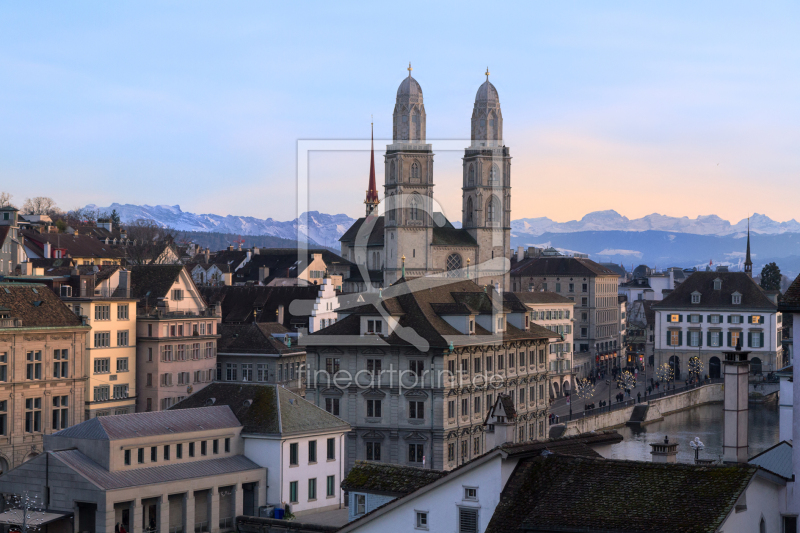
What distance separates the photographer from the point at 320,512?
185 feet

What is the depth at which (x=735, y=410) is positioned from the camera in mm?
29875

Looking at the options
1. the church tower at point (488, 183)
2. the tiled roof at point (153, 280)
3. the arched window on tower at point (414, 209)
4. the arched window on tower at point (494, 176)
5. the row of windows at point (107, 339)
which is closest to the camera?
the row of windows at point (107, 339)

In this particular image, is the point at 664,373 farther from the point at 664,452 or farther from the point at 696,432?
the point at 664,452

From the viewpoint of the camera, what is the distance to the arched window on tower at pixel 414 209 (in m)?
139

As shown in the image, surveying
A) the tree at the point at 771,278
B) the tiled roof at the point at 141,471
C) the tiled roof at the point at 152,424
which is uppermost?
the tree at the point at 771,278

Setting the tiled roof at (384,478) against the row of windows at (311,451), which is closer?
the tiled roof at (384,478)

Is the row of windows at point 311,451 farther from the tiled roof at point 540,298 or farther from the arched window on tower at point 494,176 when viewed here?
the arched window on tower at point 494,176

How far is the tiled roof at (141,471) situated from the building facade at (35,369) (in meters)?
14.3

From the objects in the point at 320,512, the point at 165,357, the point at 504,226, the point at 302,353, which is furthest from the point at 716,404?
the point at 320,512

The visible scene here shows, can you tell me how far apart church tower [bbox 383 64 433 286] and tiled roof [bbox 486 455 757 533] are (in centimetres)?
10491

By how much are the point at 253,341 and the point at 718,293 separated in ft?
241

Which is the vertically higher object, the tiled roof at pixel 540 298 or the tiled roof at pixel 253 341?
the tiled roof at pixel 540 298

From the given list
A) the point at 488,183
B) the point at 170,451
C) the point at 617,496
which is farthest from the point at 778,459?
the point at 488,183

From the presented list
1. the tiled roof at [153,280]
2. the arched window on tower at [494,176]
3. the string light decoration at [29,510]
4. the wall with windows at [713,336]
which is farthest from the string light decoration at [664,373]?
the string light decoration at [29,510]
